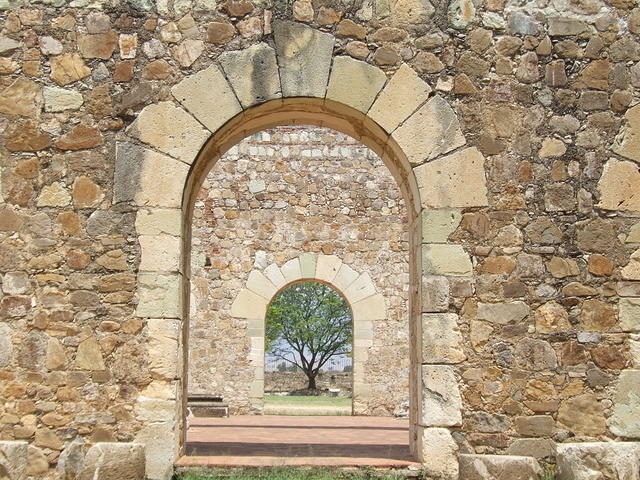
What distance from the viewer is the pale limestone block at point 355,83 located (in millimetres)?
5254

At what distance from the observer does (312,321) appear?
A: 28.4 meters

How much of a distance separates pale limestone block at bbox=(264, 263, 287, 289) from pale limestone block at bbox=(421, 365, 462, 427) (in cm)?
669

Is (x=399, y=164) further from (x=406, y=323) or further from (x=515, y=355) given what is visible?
(x=406, y=323)

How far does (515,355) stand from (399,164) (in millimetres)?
1610

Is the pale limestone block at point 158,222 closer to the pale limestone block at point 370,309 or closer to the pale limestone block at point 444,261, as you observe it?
the pale limestone block at point 444,261

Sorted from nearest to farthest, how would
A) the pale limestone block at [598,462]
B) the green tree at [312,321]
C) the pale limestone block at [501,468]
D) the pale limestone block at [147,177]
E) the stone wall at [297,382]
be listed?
the pale limestone block at [598,462], the pale limestone block at [501,468], the pale limestone block at [147,177], the stone wall at [297,382], the green tree at [312,321]

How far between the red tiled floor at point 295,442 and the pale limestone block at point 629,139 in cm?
261

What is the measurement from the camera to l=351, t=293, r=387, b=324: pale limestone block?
11641mm

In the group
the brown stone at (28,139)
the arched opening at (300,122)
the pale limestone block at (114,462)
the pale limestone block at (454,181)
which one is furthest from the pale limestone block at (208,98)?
the pale limestone block at (114,462)

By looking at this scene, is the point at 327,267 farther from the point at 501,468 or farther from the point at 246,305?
the point at 501,468

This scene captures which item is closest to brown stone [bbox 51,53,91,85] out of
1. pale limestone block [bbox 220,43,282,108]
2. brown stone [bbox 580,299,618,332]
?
pale limestone block [bbox 220,43,282,108]

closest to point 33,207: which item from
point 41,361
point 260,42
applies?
point 41,361

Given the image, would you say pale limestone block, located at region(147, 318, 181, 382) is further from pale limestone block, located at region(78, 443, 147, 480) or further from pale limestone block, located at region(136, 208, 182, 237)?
pale limestone block, located at region(136, 208, 182, 237)

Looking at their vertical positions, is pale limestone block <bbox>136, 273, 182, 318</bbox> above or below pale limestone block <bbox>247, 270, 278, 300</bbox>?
below
